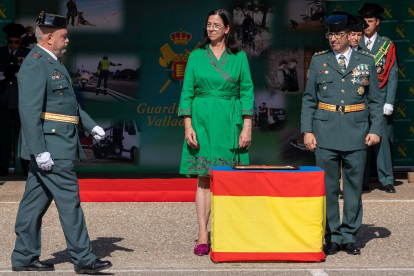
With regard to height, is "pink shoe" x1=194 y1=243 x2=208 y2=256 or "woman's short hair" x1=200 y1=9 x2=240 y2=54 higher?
"woman's short hair" x1=200 y1=9 x2=240 y2=54

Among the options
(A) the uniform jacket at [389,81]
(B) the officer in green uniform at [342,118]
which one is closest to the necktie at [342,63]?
(B) the officer in green uniform at [342,118]

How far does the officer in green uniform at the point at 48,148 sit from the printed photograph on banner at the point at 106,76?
16.5ft

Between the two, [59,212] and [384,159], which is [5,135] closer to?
[384,159]

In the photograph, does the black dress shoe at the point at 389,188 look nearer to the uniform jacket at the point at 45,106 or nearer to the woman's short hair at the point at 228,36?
the woman's short hair at the point at 228,36

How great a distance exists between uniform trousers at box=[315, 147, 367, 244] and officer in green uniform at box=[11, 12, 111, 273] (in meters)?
1.91

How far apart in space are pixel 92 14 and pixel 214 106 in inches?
189

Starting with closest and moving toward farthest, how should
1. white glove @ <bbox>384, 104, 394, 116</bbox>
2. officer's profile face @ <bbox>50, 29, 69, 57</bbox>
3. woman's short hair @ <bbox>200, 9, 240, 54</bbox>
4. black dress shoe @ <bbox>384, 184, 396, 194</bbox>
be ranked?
officer's profile face @ <bbox>50, 29, 69, 57</bbox> < woman's short hair @ <bbox>200, 9, 240, 54</bbox> < white glove @ <bbox>384, 104, 394, 116</bbox> < black dress shoe @ <bbox>384, 184, 396, 194</bbox>

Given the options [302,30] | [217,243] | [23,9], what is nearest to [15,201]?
[23,9]

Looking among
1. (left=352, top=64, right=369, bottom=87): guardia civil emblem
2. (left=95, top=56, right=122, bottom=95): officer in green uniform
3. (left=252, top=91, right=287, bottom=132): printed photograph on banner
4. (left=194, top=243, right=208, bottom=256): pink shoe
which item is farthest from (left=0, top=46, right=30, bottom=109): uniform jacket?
(left=352, top=64, right=369, bottom=87): guardia civil emblem

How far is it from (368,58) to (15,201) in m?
4.35

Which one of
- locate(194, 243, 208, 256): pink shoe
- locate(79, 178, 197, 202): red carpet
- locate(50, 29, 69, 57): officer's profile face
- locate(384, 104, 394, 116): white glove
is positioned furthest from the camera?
locate(384, 104, 394, 116): white glove

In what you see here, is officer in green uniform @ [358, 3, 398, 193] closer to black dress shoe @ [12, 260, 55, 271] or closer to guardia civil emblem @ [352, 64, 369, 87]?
guardia civil emblem @ [352, 64, 369, 87]

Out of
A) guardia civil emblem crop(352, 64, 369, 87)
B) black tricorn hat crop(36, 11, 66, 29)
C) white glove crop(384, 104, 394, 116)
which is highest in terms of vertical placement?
black tricorn hat crop(36, 11, 66, 29)

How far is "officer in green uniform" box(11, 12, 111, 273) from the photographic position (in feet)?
20.1
